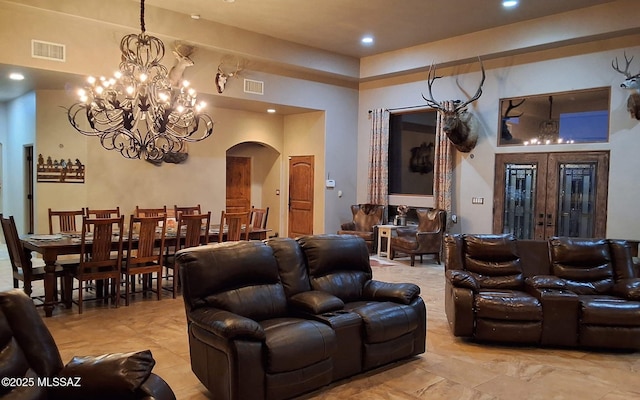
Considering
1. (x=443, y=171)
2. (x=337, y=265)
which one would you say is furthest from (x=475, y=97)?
(x=337, y=265)

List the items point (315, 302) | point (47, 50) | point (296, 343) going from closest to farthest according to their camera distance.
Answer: point (296, 343) → point (315, 302) → point (47, 50)

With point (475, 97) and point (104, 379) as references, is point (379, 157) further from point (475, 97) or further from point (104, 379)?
point (104, 379)

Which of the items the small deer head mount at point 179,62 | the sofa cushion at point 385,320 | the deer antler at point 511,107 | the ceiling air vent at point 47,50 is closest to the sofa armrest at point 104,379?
the sofa cushion at point 385,320

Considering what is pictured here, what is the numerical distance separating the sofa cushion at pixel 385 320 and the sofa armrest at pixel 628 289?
209 centimetres

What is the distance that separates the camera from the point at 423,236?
26.9 ft

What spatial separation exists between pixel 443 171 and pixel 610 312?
475 cm

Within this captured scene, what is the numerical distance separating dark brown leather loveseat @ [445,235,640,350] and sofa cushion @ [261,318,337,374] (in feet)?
5.41

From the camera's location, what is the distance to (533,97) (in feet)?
25.2

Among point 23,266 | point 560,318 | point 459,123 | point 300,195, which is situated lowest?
point 560,318

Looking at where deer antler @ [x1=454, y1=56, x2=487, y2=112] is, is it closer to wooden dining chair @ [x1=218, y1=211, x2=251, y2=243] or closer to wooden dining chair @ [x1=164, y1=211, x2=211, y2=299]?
wooden dining chair @ [x1=218, y1=211, x2=251, y2=243]

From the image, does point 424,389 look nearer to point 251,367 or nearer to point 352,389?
point 352,389

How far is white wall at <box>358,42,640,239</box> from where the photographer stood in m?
6.70

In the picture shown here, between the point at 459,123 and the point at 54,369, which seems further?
the point at 459,123

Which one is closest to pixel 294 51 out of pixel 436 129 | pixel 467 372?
pixel 436 129
